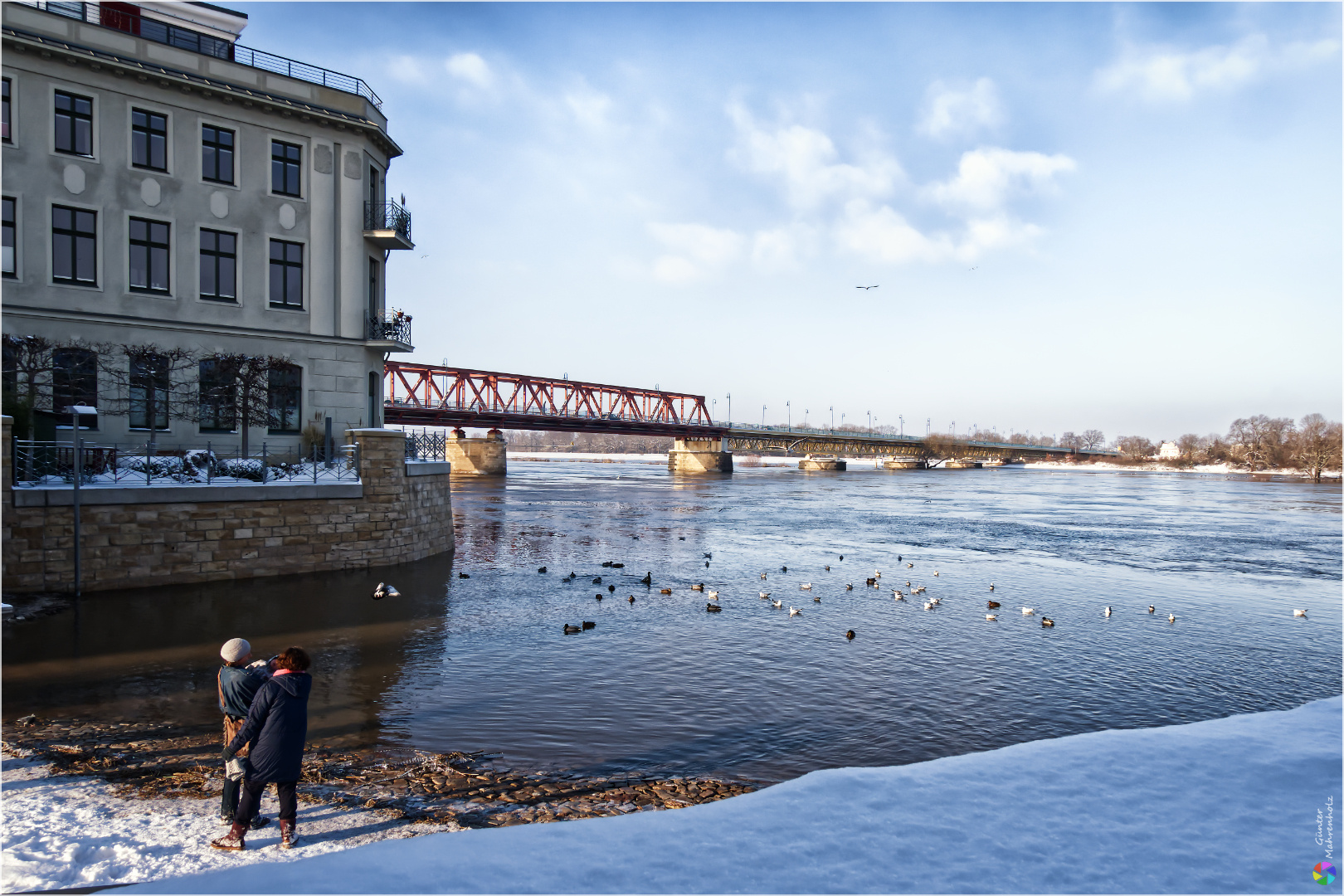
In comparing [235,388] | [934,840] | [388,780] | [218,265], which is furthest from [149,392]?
[934,840]

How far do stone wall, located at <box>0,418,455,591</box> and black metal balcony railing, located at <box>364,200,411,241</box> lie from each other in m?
9.56

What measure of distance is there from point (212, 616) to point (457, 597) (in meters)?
5.30

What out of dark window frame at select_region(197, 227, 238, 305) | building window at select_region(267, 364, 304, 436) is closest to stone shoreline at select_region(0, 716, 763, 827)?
building window at select_region(267, 364, 304, 436)

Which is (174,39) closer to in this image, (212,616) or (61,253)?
(61,253)

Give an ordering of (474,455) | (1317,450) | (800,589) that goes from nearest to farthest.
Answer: (800,589), (474,455), (1317,450)

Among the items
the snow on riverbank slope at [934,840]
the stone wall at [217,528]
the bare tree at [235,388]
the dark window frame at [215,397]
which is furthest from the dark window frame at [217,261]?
the snow on riverbank slope at [934,840]

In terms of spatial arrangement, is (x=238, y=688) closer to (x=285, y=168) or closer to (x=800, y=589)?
(x=800, y=589)

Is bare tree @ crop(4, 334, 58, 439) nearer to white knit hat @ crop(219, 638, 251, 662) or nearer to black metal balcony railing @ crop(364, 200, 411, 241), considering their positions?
black metal balcony railing @ crop(364, 200, 411, 241)

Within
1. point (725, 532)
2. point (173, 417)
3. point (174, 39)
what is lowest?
point (725, 532)

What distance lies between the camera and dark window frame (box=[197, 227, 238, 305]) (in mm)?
25141

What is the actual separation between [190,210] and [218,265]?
1.78 meters

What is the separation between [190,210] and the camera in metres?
24.8

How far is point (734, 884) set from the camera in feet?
19.7

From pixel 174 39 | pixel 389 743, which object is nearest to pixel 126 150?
pixel 174 39
